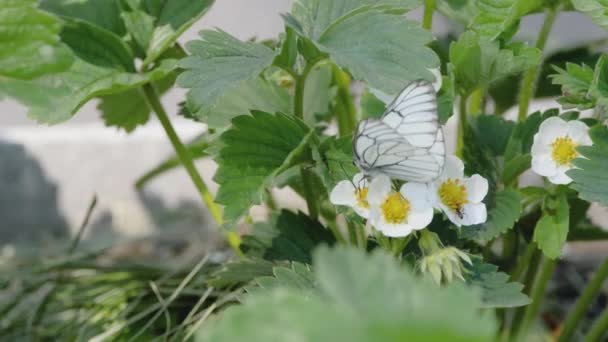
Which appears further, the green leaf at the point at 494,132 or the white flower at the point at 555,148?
the green leaf at the point at 494,132

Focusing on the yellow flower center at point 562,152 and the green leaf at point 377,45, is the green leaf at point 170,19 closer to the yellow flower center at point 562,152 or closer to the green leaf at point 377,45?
the green leaf at point 377,45

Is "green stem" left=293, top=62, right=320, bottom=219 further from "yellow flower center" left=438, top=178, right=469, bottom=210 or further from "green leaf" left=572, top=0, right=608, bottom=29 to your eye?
"green leaf" left=572, top=0, right=608, bottom=29

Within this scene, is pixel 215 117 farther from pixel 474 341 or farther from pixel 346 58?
pixel 474 341

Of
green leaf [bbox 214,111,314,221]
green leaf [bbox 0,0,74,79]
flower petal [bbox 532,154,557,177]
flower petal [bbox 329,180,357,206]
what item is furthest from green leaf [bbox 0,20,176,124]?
flower petal [bbox 532,154,557,177]

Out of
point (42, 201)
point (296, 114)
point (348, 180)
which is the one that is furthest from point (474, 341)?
point (42, 201)

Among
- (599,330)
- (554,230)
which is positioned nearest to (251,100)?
(554,230)

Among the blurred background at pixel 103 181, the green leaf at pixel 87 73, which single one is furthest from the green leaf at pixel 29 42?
the blurred background at pixel 103 181

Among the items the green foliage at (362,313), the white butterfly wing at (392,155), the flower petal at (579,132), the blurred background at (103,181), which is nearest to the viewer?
the green foliage at (362,313)
